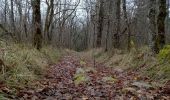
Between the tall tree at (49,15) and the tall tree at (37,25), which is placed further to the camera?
the tall tree at (49,15)

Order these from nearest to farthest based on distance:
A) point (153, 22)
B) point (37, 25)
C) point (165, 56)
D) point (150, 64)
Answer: point (165, 56), point (150, 64), point (153, 22), point (37, 25)

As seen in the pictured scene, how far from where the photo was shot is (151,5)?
11.9m

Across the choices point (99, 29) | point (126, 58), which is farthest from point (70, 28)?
point (126, 58)

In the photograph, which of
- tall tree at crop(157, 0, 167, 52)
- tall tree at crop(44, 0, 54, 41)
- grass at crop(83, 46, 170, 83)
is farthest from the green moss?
tall tree at crop(44, 0, 54, 41)

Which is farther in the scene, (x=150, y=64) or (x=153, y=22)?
(x=153, y=22)

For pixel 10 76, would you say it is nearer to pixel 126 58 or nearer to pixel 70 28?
pixel 126 58

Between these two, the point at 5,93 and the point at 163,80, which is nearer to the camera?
the point at 5,93

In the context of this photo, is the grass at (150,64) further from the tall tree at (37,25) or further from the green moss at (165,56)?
the tall tree at (37,25)

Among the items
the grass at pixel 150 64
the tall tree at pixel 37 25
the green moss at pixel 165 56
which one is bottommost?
the grass at pixel 150 64

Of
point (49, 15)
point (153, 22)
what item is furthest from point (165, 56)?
point (49, 15)

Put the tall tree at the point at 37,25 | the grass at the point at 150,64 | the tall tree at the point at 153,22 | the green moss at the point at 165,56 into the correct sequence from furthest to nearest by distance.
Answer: the tall tree at the point at 37,25
the tall tree at the point at 153,22
the green moss at the point at 165,56
the grass at the point at 150,64

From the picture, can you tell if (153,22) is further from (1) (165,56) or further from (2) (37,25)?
(2) (37,25)

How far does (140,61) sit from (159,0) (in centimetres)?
225

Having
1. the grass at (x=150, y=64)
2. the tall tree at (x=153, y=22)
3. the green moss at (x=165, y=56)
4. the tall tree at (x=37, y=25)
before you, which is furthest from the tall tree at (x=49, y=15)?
the green moss at (x=165, y=56)
